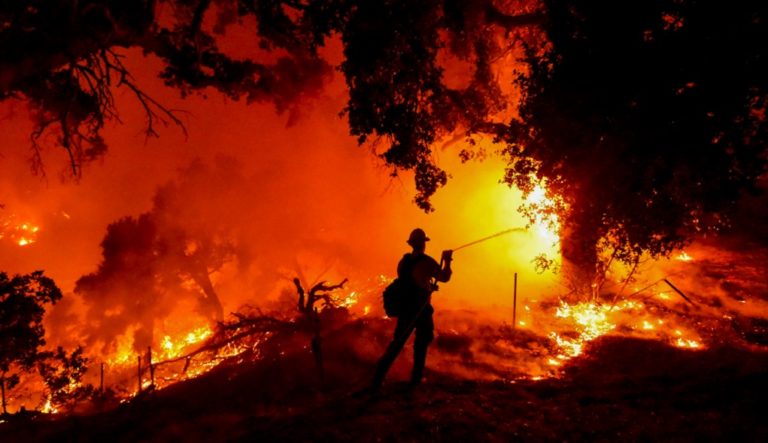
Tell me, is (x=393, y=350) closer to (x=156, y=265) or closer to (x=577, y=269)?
(x=577, y=269)

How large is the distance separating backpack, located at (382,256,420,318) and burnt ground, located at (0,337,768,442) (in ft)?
3.60

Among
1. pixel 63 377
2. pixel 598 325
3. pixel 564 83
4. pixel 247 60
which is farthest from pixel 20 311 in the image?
pixel 598 325

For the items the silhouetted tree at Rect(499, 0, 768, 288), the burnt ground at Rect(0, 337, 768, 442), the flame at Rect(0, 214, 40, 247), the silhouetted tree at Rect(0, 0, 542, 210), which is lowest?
the burnt ground at Rect(0, 337, 768, 442)

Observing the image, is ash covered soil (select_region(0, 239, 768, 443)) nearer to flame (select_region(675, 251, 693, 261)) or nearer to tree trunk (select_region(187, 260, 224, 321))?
flame (select_region(675, 251, 693, 261))

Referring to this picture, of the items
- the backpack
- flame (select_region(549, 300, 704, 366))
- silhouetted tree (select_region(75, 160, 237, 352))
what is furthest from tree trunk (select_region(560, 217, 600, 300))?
silhouetted tree (select_region(75, 160, 237, 352))

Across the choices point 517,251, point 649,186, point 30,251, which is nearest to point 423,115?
point 649,186

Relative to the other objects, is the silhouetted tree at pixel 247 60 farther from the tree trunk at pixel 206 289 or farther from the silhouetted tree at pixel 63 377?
the tree trunk at pixel 206 289

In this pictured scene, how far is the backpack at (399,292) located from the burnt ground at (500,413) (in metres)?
1.10

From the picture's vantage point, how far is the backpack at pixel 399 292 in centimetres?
554

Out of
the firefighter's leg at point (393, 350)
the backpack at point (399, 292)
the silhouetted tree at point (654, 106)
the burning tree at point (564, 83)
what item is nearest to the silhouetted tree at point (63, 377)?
the burning tree at point (564, 83)

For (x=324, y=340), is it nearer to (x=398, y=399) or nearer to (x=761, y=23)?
(x=398, y=399)

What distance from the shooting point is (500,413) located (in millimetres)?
4578

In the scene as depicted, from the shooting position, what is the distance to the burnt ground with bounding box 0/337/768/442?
3949mm

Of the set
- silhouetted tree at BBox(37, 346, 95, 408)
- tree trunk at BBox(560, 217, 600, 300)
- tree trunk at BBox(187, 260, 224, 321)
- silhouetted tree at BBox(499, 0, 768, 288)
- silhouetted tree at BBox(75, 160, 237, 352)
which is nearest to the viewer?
silhouetted tree at BBox(499, 0, 768, 288)
